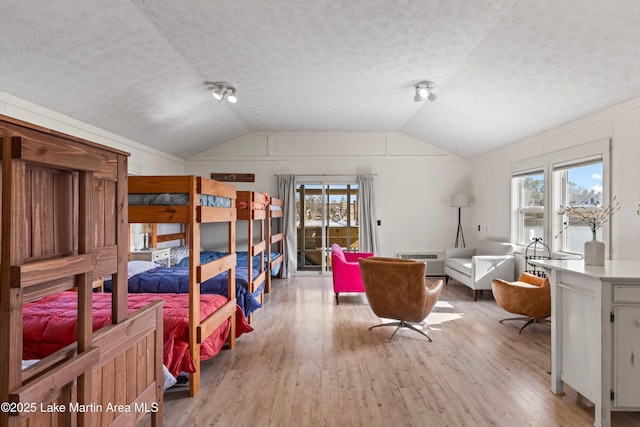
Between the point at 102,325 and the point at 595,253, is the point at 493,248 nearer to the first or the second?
the point at 595,253

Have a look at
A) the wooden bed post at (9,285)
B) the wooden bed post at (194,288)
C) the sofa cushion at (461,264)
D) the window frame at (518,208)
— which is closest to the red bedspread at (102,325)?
the wooden bed post at (194,288)

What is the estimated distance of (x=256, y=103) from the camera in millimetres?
5051

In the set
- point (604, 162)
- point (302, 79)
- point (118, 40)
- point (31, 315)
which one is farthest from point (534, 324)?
point (118, 40)

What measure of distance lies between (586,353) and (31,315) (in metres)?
3.56

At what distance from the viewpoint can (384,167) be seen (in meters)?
6.85

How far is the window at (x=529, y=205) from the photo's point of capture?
478cm

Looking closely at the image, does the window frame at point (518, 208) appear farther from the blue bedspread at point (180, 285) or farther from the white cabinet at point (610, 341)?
the blue bedspread at point (180, 285)

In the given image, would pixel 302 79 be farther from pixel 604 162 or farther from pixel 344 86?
pixel 604 162

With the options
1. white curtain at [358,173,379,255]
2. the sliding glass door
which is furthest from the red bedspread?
white curtain at [358,173,379,255]

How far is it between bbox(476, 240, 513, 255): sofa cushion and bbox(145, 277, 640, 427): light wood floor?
159 cm

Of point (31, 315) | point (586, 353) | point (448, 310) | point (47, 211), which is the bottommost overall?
point (448, 310)

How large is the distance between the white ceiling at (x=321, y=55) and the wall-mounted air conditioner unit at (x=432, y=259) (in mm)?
2628

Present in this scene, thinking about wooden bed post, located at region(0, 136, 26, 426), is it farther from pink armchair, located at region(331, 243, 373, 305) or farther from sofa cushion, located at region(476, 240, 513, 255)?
sofa cushion, located at region(476, 240, 513, 255)

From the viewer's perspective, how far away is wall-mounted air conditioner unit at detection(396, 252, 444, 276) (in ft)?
21.5
